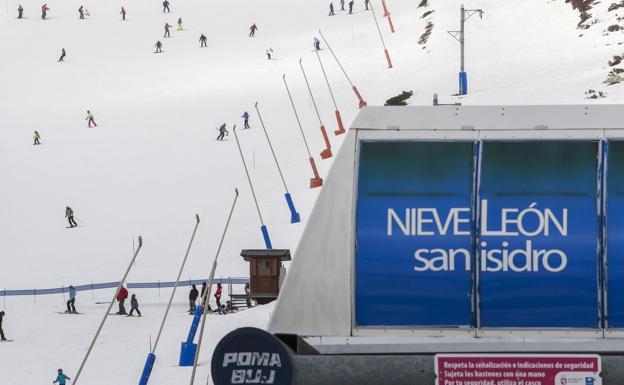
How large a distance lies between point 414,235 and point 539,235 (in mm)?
928

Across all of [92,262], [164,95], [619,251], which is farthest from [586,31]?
[619,251]

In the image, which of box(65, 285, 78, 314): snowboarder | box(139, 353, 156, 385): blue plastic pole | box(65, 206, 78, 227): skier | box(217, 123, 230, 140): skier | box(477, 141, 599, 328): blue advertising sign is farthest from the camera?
box(217, 123, 230, 140): skier

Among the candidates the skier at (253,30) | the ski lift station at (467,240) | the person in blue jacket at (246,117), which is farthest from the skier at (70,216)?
the ski lift station at (467,240)

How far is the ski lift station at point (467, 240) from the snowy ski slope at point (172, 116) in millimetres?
13690

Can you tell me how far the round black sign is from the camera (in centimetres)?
868

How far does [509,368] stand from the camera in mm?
8875

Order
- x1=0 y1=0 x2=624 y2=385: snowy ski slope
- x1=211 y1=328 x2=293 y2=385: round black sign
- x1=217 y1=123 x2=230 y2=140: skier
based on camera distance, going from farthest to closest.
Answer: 1. x1=217 y1=123 x2=230 y2=140: skier
2. x1=0 y1=0 x2=624 y2=385: snowy ski slope
3. x1=211 y1=328 x2=293 y2=385: round black sign

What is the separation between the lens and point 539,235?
971 cm

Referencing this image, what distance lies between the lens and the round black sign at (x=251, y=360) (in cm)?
868

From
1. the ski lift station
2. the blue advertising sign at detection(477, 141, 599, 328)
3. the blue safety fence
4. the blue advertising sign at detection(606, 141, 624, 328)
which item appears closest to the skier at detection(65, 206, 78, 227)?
the blue safety fence

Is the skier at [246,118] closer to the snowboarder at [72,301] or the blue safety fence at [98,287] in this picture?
the blue safety fence at [98,287]

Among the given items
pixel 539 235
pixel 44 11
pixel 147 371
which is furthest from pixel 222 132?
pixel 539 235

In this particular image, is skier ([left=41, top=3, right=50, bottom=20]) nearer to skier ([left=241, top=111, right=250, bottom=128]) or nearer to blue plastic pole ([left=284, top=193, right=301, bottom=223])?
skier ([left=241, top=111, right=250, bottom=128])

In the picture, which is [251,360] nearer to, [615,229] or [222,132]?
[615,229]
